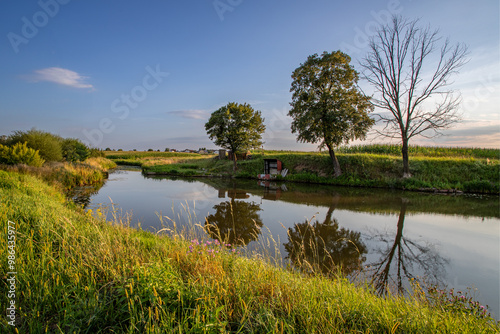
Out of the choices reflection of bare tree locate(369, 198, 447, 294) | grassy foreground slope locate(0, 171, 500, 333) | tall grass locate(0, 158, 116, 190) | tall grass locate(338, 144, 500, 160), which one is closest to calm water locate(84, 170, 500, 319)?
reflection of bare tree locate(369, 198, 447, 294)

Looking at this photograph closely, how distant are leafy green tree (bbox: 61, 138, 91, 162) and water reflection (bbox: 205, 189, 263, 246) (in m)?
25.5

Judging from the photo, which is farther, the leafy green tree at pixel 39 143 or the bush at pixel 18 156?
the leafy green tree at pixel 39 143

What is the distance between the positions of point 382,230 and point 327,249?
3.41 meters

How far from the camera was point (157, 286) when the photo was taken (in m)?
2.76

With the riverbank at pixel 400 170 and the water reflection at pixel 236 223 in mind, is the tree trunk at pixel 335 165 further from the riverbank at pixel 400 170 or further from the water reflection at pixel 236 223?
the water reflection at pixel 236 223

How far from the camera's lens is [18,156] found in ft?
55.1

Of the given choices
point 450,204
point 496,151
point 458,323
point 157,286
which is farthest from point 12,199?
point 496,151

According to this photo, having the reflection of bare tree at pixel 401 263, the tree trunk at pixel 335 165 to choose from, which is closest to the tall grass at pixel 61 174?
the reflection of bare tree at pixel 401 263

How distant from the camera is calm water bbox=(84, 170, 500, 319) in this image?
5.82 meters

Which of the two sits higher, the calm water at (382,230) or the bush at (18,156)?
the bush at (18,156)

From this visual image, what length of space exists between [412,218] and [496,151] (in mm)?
26519

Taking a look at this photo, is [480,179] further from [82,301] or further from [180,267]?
[82,301]

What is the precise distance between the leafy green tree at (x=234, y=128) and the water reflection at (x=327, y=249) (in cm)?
2326

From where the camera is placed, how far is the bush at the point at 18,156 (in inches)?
650
